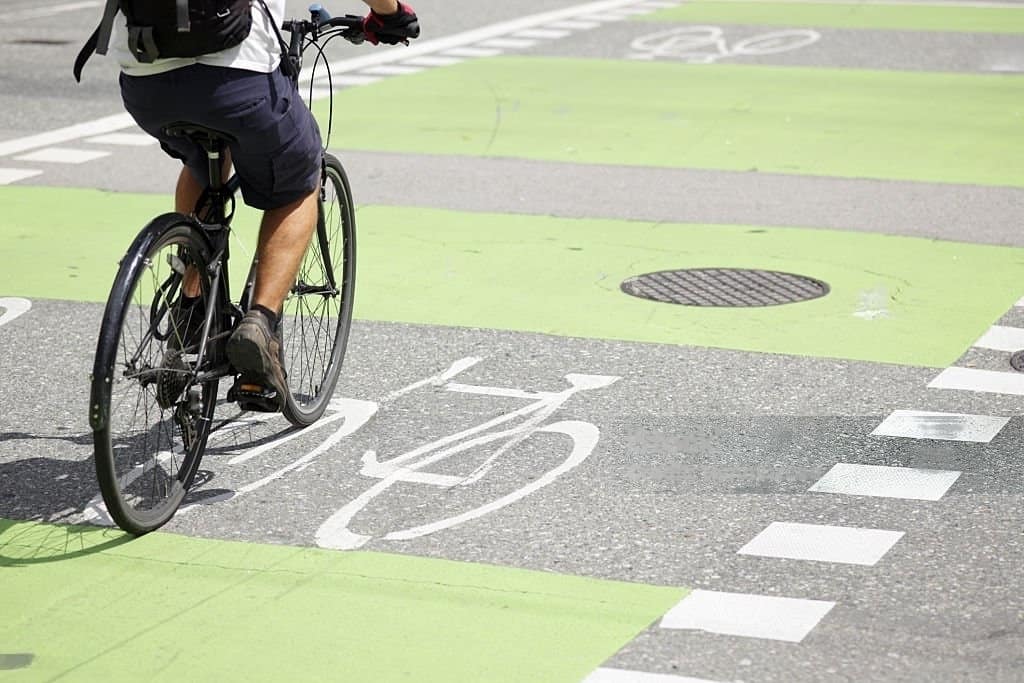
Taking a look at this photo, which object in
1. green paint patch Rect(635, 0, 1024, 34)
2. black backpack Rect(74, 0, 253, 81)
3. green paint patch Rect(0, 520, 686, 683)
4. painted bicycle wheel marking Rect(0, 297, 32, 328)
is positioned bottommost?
green paint patch Rect(635, 0, 1024, 34)

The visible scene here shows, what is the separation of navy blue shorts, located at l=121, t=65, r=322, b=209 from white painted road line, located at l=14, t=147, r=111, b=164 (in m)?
6.12

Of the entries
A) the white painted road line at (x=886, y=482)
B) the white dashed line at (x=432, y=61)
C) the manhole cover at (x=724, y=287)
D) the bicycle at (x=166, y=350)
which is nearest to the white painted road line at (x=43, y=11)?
the white dashed line at (x=432, y=61)

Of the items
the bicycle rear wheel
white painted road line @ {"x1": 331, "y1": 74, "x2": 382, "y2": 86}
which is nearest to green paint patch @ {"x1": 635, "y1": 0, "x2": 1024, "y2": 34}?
white painted road line @ {"x1": 331, "y1": 74, "x2": 382, "y2": 86}

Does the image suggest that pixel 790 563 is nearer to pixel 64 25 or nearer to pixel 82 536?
pixel 82 536

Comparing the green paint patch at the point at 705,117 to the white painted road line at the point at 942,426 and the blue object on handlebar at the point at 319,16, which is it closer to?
the white painted road line at the point at 942,426

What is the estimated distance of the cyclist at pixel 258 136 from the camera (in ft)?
16.4

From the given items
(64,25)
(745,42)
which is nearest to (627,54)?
(745,42)

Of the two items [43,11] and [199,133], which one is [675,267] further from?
[43,11]

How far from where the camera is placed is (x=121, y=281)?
15.7ft

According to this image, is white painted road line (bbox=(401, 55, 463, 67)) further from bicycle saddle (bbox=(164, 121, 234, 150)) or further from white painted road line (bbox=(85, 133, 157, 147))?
bicycle saddle (bbox=(164, 121, 234, 150))

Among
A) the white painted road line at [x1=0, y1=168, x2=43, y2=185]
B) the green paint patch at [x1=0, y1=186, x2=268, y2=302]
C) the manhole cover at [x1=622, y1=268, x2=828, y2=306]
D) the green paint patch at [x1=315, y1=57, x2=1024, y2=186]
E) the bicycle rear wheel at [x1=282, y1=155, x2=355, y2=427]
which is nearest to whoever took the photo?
the bicycle rear wheel at [x1=282, y1=155, x2=355, y2=427]

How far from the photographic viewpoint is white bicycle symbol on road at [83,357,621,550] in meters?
5.16

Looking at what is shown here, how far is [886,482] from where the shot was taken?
5.44 metres

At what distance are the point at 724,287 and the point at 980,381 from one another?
1688mm
